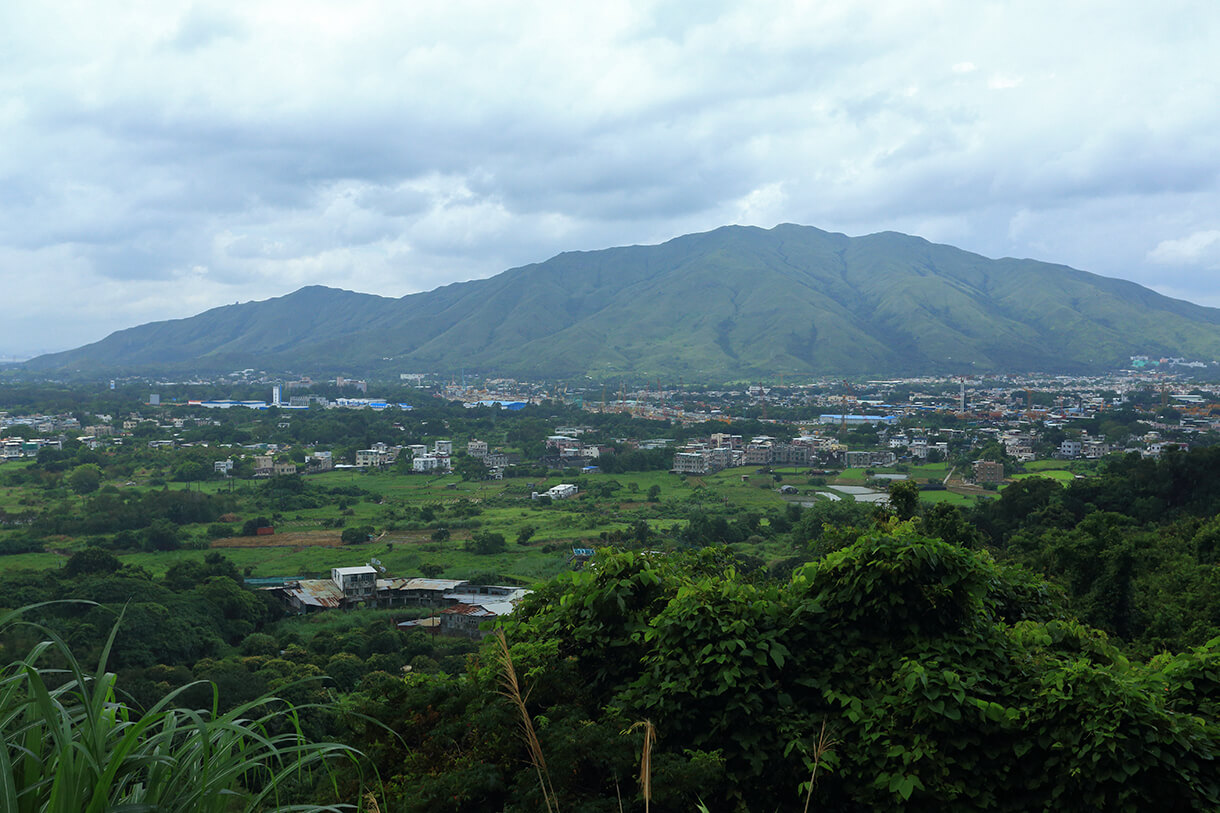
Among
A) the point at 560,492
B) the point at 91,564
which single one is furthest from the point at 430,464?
the point at 91,564

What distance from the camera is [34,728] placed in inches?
59.8

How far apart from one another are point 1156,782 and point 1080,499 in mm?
18552

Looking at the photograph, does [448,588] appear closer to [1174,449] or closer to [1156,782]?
[1156,782]

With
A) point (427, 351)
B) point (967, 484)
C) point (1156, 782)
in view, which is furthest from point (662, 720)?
point (427, 351)

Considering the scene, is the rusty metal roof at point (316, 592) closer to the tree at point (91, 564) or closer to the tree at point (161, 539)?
the tree at point (91, 564)

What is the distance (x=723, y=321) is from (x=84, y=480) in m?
87.8

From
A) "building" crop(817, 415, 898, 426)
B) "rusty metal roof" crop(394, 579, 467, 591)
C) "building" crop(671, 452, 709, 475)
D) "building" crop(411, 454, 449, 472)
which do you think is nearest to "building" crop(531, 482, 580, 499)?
"building" crop(671, 452, 709, 475)

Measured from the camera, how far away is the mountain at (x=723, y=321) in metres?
97.4

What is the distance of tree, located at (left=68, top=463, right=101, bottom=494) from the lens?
29.3 meters

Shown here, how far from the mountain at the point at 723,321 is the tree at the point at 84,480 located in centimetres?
5986

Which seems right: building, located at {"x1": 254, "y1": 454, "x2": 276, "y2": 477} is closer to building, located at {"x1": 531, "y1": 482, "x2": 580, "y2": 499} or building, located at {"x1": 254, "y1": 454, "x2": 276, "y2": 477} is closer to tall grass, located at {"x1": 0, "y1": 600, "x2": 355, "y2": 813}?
building, located at {"x1": 531, "y1": 482, "x2": 580, "y2": 499}

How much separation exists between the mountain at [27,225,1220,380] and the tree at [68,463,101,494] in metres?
59.9

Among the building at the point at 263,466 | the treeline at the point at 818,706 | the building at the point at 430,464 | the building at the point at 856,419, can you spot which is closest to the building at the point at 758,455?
the building at the point at 856,419

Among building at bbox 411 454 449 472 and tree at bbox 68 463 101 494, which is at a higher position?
tree at bbox 68 463 101 494
